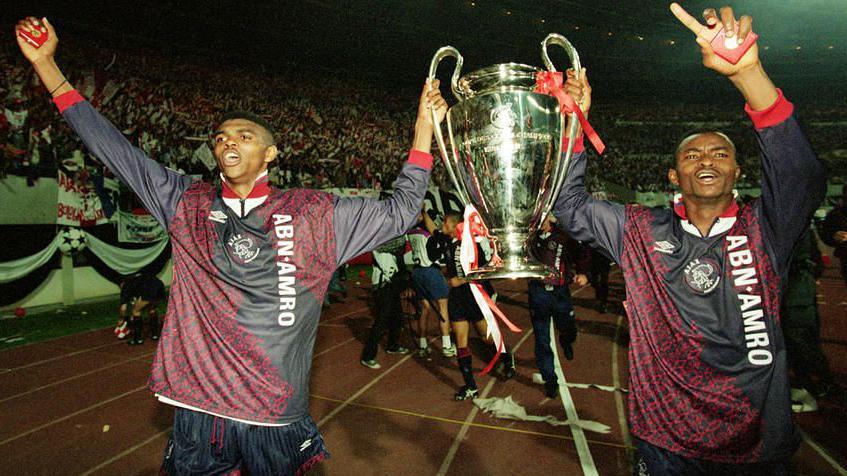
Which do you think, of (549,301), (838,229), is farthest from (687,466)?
(838,229)

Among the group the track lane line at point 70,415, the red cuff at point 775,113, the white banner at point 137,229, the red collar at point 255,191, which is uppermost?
the red cuff at point 775,113

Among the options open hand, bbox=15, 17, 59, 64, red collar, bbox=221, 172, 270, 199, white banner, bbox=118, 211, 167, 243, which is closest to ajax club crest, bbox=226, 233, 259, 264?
red collar, bbox=221, 172, 270, 199

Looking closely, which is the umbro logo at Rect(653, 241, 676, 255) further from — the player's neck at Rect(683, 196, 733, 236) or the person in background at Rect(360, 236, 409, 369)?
the person in background at Rect(360, 236, 409, 369)

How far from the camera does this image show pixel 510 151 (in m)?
1.48

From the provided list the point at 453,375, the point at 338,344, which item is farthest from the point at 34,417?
the point at 453,375

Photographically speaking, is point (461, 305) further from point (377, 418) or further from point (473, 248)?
point (473, 248)

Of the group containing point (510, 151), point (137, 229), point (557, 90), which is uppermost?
point (557, 90)

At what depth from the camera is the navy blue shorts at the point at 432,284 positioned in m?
5.91

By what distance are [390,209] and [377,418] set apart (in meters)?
3.03

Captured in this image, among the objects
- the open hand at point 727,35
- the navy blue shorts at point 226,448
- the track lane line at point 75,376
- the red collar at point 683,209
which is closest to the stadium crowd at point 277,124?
the red collar at point 683,209

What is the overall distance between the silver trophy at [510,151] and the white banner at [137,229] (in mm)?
10260

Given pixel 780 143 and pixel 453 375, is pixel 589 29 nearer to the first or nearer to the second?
pixel 453 375

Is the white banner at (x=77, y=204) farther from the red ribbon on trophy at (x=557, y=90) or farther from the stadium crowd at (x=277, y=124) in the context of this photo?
the red ribbon on trophy at (x=557, y=90)

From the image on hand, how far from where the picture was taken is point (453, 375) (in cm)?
566
